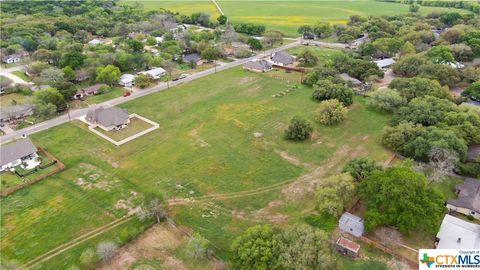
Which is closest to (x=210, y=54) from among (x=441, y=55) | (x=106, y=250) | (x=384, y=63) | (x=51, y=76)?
(x=51, y=76)

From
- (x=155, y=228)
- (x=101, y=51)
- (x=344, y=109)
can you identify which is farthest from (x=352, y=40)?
(x=155, y=228)

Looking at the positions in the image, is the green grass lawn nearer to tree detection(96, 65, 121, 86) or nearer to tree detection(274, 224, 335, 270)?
tree detection(96, 65, 121, 86)

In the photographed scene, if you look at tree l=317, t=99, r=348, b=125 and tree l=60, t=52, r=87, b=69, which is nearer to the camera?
tree l=317, t=99, r=348, b=125

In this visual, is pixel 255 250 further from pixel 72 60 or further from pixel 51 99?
pixel 72 60

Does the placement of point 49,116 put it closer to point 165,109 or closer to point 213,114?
point 165,109

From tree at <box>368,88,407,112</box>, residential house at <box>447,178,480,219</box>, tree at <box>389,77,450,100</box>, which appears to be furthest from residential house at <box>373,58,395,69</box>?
residential house at <box>447,178,480,219</box>

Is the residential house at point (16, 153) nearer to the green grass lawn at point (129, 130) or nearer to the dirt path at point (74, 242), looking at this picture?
the green grass lawn at point (129, 130)
